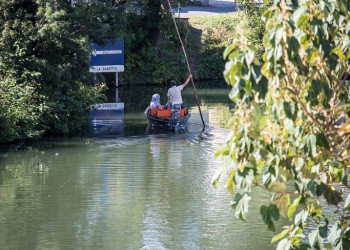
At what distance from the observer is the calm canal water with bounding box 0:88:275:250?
39.5ft

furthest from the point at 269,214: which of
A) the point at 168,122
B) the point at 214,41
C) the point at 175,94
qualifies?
the point at 214,41

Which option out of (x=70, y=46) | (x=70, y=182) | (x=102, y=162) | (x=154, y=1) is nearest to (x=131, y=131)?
(x=70, y=46)

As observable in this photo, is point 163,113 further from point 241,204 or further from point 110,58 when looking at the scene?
point 241,204

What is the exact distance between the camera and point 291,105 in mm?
5344

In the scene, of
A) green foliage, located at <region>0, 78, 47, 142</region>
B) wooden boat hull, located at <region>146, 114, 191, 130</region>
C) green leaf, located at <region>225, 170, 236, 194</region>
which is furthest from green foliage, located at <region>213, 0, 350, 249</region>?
wooden boat hull, located at <region>146, 114, 191, 130</region>

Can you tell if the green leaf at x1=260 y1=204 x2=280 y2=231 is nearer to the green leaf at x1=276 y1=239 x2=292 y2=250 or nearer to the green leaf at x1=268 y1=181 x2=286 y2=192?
the green leaf at x1=268 y1=181 x2=286 y2=192

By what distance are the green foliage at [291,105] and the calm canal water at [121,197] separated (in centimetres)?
596

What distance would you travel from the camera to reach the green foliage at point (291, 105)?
5.27m

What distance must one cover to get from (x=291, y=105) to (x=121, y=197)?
9876 mm

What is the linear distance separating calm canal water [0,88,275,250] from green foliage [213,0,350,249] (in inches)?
235

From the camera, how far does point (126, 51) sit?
1580 inches

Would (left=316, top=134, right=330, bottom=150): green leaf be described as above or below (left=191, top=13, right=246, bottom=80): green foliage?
below

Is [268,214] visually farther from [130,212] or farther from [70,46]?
[70,46]

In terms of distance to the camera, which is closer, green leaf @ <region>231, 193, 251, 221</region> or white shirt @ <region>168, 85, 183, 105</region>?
green leaf @ <region>231, 193, 251, 221</region>
